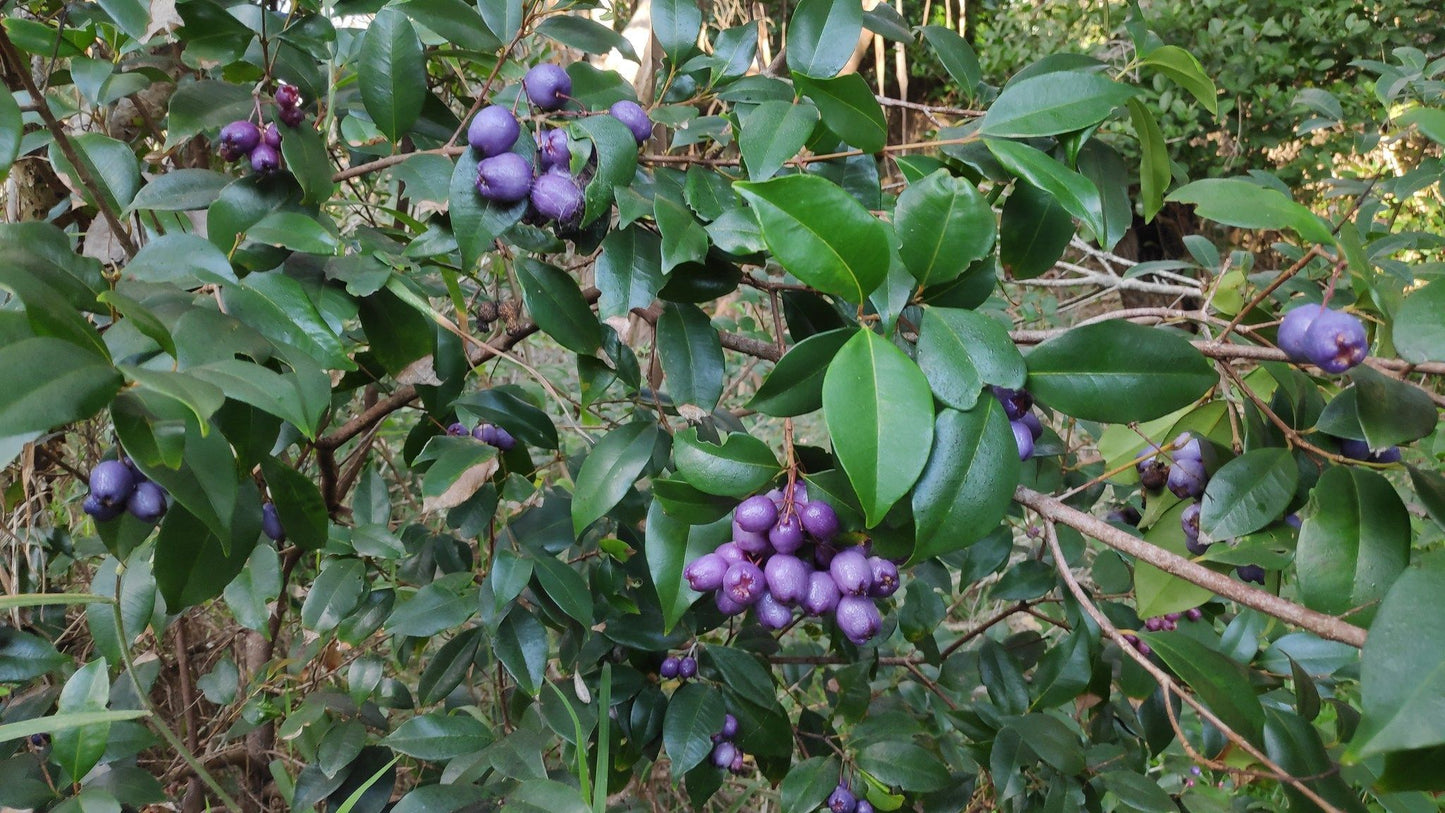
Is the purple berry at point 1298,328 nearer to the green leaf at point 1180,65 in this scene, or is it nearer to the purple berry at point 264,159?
the green leaf at point 1180,65

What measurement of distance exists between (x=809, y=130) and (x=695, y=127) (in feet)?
0.53

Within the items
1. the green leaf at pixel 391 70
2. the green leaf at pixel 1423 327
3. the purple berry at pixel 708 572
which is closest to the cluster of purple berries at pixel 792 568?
the purple berry at pixel 708 572

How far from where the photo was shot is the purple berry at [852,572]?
0.62 meters

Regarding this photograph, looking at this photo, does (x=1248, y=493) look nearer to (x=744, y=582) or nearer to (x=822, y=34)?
(x=744, y=582)

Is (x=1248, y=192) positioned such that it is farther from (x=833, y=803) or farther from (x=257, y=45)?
(x=257, y=45)

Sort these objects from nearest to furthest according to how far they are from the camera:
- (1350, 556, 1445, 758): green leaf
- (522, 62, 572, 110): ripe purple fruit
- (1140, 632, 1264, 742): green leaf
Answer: (1350, 556, 1445, 758): green leaf → (1140, 632, 1264, 742): green leaf → (522, 62, 572, 110): ripe purple fruit

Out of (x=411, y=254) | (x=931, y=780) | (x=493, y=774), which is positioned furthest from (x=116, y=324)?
(x=931, y=780)

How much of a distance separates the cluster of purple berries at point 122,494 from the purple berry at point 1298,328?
2.57ft

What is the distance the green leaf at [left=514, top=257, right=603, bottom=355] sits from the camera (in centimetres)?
75

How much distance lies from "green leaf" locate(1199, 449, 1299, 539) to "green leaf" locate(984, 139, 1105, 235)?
0.69 ft

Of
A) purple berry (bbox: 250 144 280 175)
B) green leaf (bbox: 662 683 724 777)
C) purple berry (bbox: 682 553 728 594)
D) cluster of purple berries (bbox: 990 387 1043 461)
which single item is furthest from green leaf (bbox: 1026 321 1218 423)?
purple berry (bbox: 250 144 280 175)

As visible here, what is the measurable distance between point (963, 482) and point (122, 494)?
59 centimetres

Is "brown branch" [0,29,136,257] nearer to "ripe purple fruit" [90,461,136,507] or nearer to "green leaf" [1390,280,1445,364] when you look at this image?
"ripe purple fruit" [90,461,136,507]

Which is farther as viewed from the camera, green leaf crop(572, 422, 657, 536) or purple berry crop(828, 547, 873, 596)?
green leaf crop(572, 422, 657, 536)
